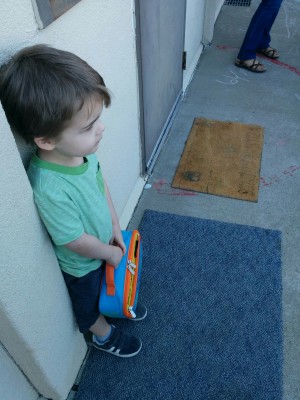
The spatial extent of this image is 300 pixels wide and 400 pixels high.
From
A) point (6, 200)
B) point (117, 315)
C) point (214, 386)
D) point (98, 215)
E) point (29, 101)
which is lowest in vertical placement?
point (214, 386)

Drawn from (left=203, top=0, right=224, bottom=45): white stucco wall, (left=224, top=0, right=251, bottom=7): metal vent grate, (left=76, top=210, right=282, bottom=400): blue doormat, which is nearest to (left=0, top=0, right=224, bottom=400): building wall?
(left=76, top=210, right=282, bottom=400): blue doormat

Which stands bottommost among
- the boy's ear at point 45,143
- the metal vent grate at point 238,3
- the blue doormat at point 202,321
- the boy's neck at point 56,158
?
the blue doormat at point 202,321

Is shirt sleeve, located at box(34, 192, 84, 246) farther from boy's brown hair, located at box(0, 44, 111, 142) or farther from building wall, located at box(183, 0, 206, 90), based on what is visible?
building wall, located at box(183, 0, 206, 90)

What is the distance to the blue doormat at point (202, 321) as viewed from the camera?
1407 millimetres

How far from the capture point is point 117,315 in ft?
4.26

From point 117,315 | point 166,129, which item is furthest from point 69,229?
point 166,129

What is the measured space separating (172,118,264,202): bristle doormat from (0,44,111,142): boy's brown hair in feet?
4.96

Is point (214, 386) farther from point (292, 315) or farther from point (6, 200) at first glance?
point (6, 200)

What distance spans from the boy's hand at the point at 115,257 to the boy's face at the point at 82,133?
422mm

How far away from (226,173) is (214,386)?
1.37 meters

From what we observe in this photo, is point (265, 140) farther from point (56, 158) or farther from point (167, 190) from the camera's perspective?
point (56, 158)

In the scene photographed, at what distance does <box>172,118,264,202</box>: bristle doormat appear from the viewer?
2.24 m

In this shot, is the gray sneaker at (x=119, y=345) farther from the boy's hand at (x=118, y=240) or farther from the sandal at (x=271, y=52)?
the sandal at (x=271, y=52)

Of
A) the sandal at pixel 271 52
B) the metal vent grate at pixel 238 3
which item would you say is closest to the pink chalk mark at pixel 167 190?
the sandal at pixel 271 52
